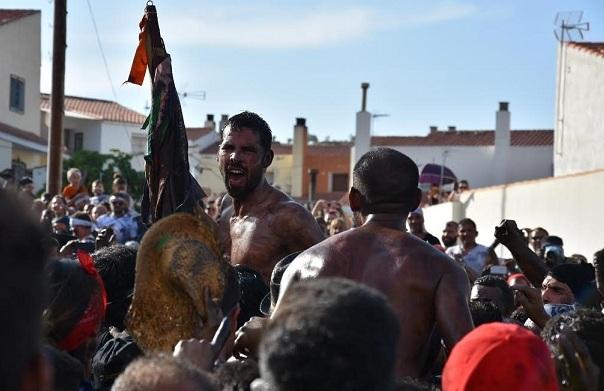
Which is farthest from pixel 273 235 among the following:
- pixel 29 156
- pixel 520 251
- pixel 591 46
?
pixel 29 156

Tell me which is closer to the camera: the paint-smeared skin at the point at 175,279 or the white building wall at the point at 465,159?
the paint-smeared skin at the point at 175,279

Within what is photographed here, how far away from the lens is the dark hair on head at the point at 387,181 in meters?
4.35

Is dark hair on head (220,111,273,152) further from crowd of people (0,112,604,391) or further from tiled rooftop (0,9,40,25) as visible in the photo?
tiled rooftop (0,9,40,25)

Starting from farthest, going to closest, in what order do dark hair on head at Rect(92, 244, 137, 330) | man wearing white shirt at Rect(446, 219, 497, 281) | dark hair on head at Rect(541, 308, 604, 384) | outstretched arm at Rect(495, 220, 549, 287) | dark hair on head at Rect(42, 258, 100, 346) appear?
1. man wearing white shirt at Rect(446, 219, 497, 281)
2. outstretched arm at Rect(495, 220, 549, 287)
3. dark hair on head at Rect(92, 244, 137, 330)
4. dark hair on head at Rect(541, 308, 604, 384)
5. dark hair on head at Rect(42, 258, 100, 346)

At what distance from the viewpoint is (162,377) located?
2586mm

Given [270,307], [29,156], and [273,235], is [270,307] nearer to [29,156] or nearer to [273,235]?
[273,235]

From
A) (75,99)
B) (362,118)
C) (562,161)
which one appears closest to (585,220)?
(562,161)

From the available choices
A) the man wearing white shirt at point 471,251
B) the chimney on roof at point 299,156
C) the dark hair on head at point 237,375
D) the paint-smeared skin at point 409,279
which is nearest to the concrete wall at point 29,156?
→ the chimney on roof at point 299,156

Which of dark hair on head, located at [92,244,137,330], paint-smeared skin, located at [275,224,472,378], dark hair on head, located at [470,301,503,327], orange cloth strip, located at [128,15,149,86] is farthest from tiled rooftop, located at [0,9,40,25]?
paint-smeared skin, located at [275,224,472,378]

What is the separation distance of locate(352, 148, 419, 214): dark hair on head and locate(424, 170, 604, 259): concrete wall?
515 inches

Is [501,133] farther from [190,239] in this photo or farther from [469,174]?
[190,239]

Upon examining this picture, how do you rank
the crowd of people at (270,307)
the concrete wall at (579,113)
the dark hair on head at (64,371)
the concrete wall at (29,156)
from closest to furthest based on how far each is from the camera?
the crowd of people at (270,307)
the dark hair on head at (64,371)
the concrete wall at (579,113)
the concrete wall at (29,156)

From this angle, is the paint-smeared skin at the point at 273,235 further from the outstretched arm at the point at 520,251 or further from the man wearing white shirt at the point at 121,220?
the man wearing white shirt at the point at 121,220

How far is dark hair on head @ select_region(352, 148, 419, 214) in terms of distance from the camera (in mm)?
4348
